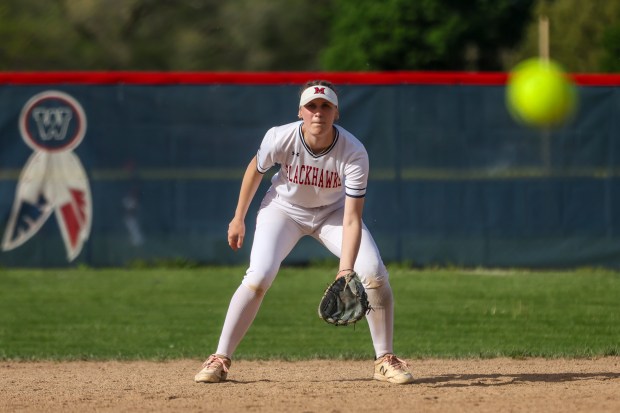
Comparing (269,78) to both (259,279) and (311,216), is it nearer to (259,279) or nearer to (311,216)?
(311,216)

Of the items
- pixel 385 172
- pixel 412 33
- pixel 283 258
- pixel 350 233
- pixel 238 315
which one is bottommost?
pixel 238 315

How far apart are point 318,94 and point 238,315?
120 cm

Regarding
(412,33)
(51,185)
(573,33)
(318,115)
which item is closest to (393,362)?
(318,115)

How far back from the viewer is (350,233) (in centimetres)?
551

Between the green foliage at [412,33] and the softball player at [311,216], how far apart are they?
63.5 feet

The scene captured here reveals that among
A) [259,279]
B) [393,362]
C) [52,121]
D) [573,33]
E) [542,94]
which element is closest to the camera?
[259,279]

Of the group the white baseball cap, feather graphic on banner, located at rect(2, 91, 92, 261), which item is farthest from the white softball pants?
feather graphic on banner, located at rect(2, 91, 92, 261)

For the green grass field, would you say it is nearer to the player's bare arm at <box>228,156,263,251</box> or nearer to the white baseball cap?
the player's bare arm at <box>228,156,263,251</box>

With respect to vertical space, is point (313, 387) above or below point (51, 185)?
below

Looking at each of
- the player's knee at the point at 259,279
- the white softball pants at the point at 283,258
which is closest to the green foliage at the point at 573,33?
the white softball pants at the point at 283,258

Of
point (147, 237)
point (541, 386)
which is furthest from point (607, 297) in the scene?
point (147, 237)

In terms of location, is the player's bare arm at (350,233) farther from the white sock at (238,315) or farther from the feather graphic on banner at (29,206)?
the feather graphic on banner at (29,206)

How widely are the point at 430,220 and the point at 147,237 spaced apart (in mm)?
2713

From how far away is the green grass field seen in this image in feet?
24.0
